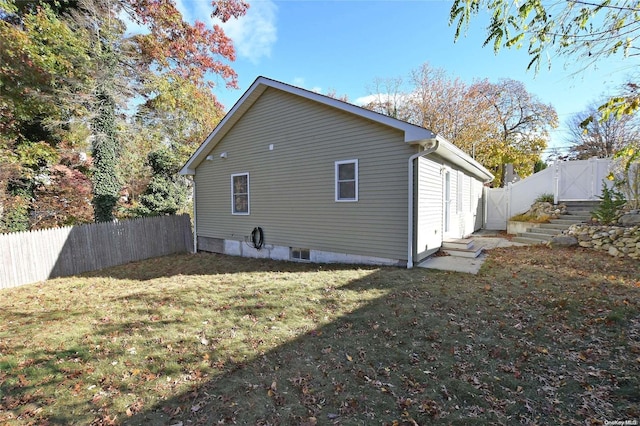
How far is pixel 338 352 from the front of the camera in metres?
3.54

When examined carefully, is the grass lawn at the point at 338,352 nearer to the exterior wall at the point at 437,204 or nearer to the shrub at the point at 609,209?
the exterior wall at the point at 437,204

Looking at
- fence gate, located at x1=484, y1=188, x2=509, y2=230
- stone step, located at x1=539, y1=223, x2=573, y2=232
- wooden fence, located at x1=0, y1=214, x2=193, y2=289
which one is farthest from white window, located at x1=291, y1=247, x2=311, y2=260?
fence gate, located at x1=484, y1=188, x2=509, y2=230

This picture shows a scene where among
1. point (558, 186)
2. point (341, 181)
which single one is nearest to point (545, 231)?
point (558, 186)

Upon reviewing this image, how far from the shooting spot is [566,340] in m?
3.66

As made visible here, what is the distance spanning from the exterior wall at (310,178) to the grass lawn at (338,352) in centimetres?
168

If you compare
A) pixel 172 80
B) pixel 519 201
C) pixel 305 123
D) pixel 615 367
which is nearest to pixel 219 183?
pixel 305 123

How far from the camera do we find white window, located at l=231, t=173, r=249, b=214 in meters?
10.2

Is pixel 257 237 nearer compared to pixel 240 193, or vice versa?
pixel 257 237

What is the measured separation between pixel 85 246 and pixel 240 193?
5135 millimetres

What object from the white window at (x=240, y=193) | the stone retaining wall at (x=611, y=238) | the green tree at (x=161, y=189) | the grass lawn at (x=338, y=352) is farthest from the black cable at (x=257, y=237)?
the stone retaining wall at (x=611, y=238)

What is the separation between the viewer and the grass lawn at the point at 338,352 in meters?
2.60

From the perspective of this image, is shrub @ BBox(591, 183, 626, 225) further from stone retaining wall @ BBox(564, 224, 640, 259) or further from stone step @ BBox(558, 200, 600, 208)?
stone step @ BBox(558, 200, 600, 208)

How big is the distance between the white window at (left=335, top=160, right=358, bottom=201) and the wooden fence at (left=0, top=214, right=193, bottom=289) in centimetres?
799

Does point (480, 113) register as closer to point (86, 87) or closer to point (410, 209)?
point (410, 209)
